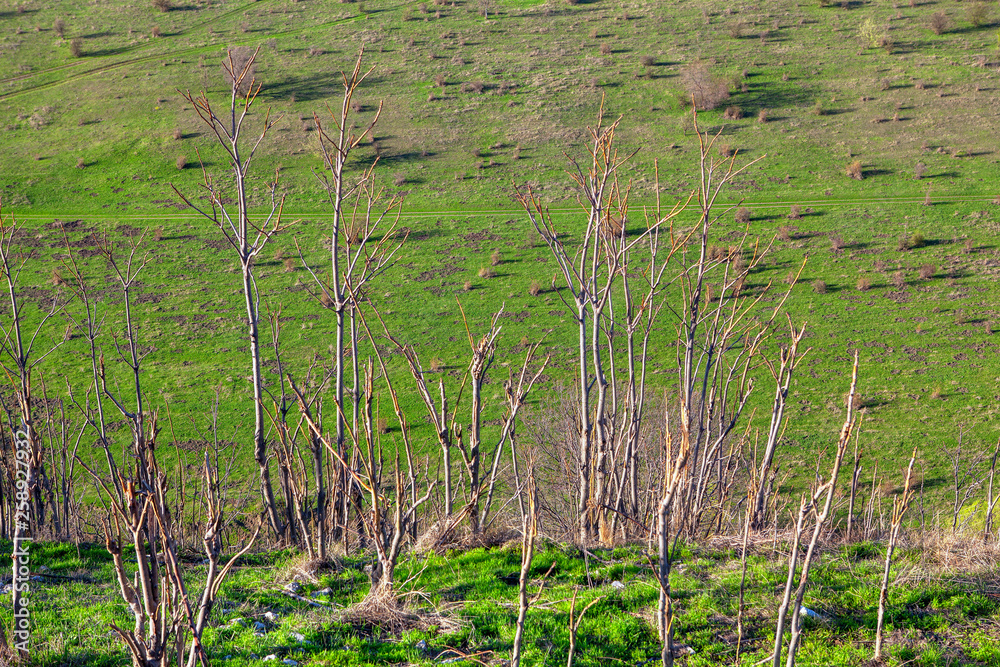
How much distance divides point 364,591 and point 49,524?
539 cm

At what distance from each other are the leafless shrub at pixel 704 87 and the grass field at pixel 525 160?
103 cm

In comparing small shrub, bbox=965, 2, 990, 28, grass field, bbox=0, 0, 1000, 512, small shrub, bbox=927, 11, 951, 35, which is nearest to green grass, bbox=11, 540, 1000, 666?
grass field, bbox=0, 0, 1000, 512

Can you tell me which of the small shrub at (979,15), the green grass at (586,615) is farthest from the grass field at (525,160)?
the green grass at (586,615)

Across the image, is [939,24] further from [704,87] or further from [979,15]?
[704,87]

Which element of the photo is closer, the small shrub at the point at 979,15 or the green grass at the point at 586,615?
the green grass at the point at 586,615

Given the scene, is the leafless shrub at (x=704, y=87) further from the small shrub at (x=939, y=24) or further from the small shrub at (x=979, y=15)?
the small shrub at (x=979, y=15)

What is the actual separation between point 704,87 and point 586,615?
51334 millimetres

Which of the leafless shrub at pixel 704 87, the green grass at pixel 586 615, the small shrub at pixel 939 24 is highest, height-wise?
the small shrub at pixel 939 24

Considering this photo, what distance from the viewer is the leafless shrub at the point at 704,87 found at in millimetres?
51469

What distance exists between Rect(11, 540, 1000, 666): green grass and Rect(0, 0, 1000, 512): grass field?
Answer: 21302 millimetres

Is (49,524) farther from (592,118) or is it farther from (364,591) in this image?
(592,118)

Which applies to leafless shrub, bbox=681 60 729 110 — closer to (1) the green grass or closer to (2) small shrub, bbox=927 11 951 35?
(2) small shrub, bbox=927 11 951 35

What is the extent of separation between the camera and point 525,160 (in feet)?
158

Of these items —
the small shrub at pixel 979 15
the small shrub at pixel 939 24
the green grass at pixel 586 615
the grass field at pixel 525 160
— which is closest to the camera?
the green grass at pixel 586 615
